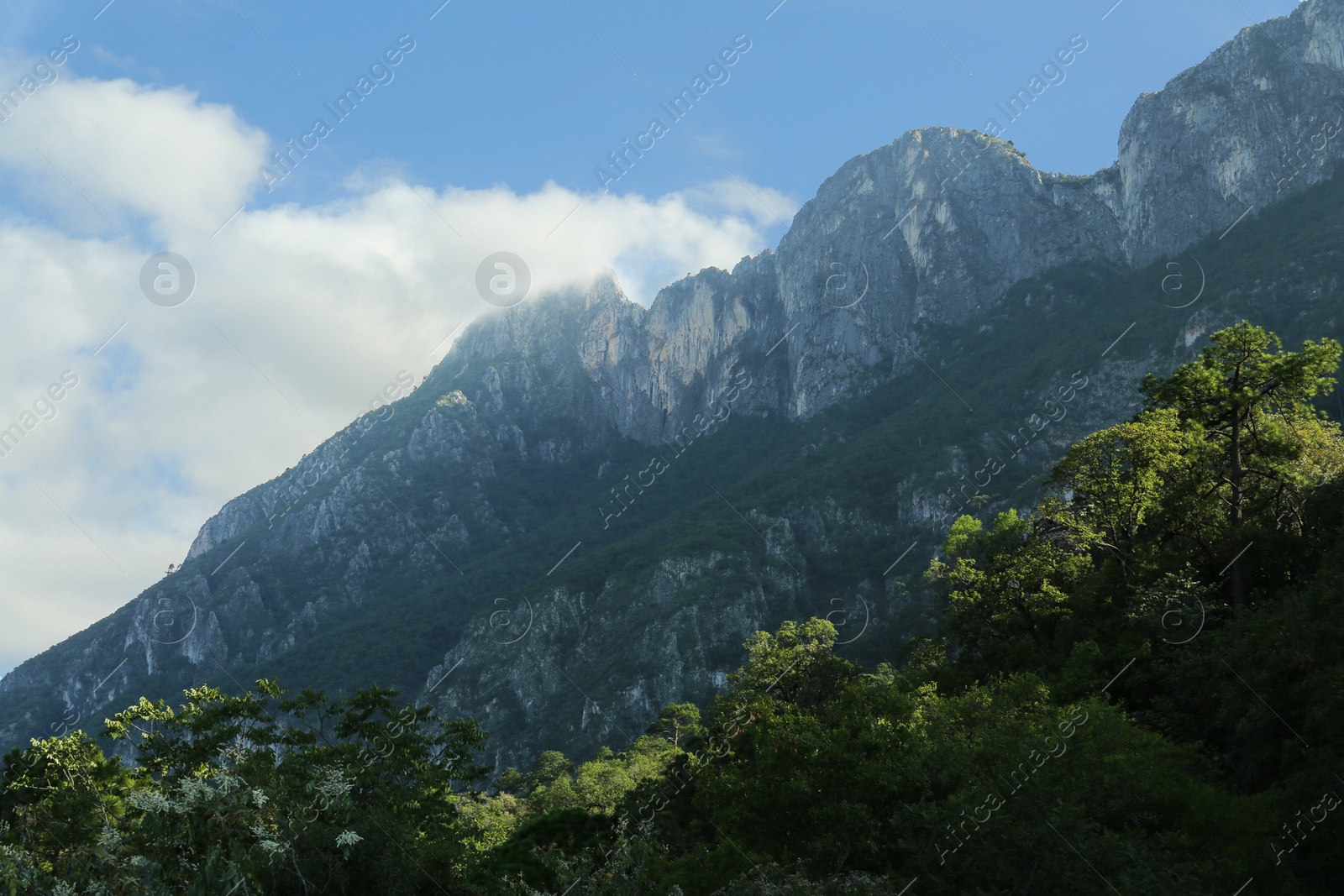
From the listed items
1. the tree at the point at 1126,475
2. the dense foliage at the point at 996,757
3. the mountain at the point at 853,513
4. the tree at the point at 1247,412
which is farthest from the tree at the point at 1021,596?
the mountain at the point at 853,513

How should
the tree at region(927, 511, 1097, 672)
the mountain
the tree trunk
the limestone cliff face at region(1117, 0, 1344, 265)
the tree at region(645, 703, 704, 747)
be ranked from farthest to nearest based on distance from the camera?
the limestone cliff face at region(1117, 0, 1344, 265) → the mountain → the tree at region(645, 703, 704, 747) → the tree at region(927, 511, 1097, 672) → the tree trunk

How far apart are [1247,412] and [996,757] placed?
759 inches

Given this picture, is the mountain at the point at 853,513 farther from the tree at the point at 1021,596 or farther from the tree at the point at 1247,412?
the tree at the point at 1247,412

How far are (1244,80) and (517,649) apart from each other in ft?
595

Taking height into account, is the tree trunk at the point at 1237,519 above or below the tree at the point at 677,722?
below

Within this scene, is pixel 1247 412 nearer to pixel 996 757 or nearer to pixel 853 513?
pixel 996 757

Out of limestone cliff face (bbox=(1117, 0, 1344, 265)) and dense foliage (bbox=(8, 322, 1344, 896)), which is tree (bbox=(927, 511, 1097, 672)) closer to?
dense foliage (bbox=(8, 322, 1344, 896))

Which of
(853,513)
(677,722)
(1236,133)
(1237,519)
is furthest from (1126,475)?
(1236,133)

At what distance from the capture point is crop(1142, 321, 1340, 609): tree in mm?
34719

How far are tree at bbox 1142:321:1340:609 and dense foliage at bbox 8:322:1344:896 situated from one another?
6.1 inches

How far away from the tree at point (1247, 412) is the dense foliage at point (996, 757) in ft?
0.51

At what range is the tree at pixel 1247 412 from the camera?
34.7 meters

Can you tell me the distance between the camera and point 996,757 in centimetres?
2612

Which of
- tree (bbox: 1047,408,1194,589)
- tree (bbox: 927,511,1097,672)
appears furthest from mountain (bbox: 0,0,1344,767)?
tree (bbox: 1047,408,1194,589)
